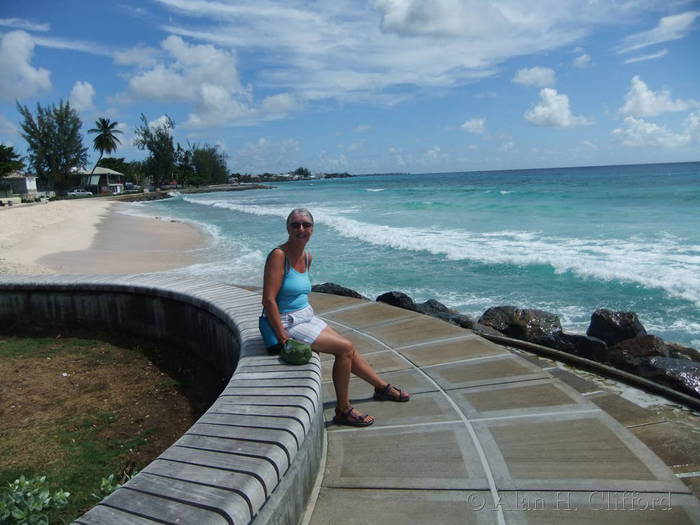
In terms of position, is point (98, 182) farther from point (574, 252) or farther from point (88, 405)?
point (88, 405)

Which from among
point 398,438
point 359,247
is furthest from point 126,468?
point 359,247

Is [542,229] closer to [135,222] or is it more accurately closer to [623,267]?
[623,267]

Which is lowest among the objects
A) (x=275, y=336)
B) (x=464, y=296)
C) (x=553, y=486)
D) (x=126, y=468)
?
(x=464, y=296)

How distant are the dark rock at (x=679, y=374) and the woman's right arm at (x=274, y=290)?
4.60 meters

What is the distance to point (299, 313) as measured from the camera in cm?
342

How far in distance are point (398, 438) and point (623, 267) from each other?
1355 cm

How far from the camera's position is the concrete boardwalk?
2.45 meters

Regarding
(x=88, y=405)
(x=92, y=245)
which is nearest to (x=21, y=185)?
(x=92, y=245)

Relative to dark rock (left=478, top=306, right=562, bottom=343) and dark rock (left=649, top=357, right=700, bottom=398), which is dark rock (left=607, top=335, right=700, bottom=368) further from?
dark rock (left=478, top=306, right=562, bottom=343)

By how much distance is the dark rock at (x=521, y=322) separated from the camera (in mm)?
8564

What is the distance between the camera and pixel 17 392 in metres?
4.64

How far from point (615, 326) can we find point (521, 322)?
1458 mm

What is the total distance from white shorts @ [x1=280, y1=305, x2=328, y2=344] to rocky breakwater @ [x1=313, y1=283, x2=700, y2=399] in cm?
370

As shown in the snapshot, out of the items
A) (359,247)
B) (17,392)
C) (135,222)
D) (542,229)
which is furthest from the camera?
(135,222)
